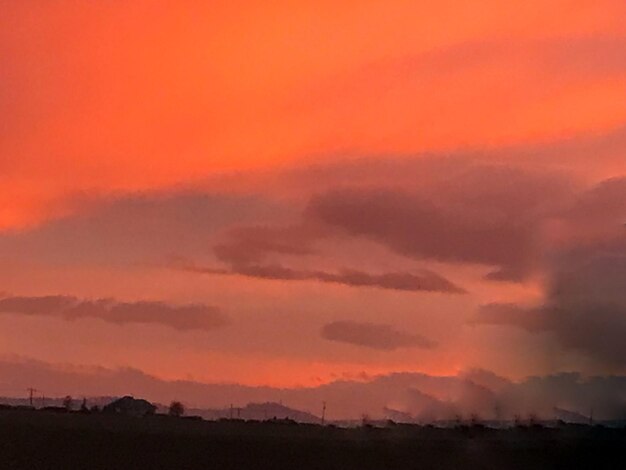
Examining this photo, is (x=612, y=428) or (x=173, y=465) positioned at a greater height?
(x=612, y=428)

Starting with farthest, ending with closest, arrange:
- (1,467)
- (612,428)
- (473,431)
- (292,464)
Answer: (612,428) → (473,431) → (292,464) → (1,467)

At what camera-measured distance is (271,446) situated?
10.2 meters

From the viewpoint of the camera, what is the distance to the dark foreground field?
9.47 meters

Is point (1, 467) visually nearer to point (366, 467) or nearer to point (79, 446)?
point (79, 446)

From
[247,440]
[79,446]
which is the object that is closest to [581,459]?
[247,440]

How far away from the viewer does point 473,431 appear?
429 inches

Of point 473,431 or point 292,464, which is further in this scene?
point 473,431

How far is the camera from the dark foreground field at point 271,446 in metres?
9.47

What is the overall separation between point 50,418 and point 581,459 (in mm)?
5072

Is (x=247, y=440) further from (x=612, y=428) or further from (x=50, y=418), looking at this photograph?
(x=612, y=428)

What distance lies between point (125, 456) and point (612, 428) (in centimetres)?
498

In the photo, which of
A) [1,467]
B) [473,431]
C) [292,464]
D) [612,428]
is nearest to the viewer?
[1,467]

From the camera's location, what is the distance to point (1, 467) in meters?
9.17

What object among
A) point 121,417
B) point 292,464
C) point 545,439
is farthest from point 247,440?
point 545,439
